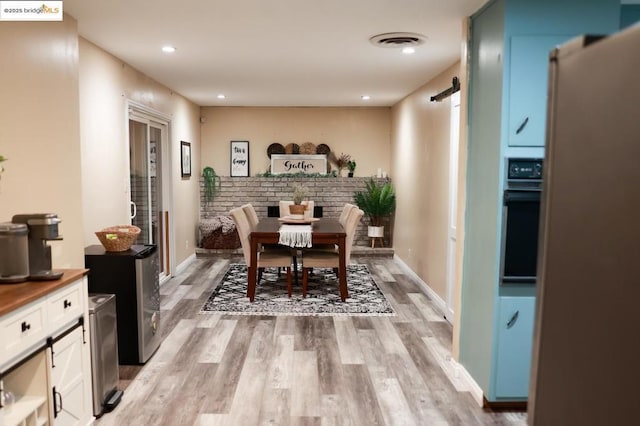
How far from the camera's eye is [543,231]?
876 mm

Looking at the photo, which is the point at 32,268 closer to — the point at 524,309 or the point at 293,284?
the point at 524,309

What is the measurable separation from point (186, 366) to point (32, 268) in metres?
1.44

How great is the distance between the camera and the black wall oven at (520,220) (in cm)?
250

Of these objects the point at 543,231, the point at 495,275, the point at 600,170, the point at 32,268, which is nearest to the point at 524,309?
the point at 495,275

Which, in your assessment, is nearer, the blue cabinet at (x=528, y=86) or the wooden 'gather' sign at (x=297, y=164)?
the blue cabinet at (x=528, y=86)

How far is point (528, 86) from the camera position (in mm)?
2479

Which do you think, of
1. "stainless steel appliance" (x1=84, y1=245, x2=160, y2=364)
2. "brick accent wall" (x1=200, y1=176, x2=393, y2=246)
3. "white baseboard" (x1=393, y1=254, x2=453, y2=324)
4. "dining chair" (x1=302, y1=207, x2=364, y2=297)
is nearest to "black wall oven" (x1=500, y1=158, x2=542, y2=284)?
"white baseboard" (x1=393, y1=254, x2=453, y2=324)

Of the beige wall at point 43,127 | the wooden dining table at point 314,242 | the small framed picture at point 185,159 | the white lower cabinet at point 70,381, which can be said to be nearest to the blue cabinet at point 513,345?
the white lower cabinet at point 70,381

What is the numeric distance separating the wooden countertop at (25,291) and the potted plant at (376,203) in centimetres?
551

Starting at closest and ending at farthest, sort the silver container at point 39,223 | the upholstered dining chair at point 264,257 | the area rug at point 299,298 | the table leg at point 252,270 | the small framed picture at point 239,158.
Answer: the silver container at point 39,223 → the area rug at point 299,298 → the table leg at point 252,270 → the upholstered dining chair at point 264,257 → the small framed picture at point 239,158

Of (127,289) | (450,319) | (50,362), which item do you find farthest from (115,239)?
(450,319)

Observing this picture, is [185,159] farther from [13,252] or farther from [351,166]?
[13,252]

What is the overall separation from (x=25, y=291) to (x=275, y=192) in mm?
5941

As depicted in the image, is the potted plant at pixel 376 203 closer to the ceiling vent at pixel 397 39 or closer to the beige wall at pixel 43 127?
the ceiling vent at pixel 397 39
